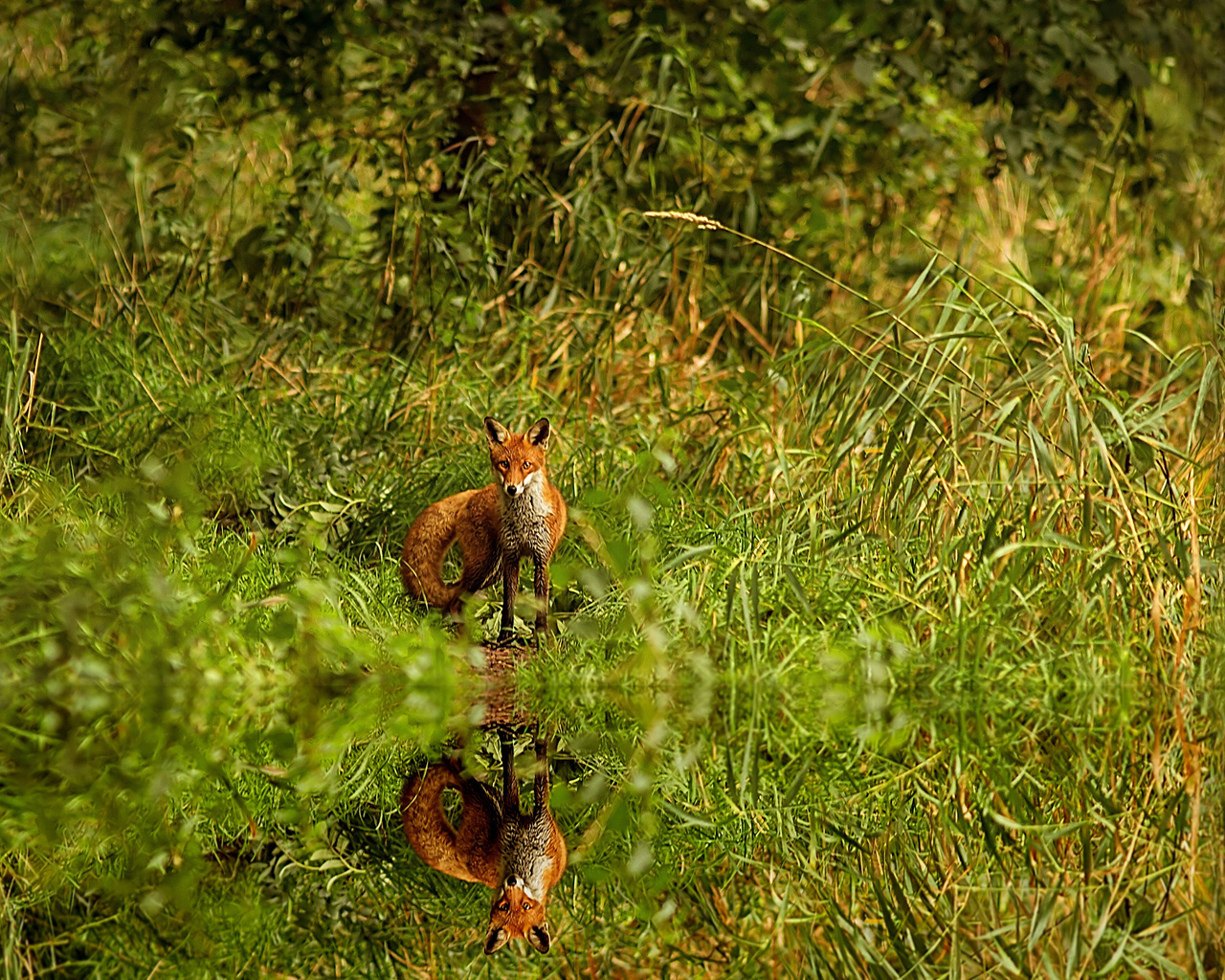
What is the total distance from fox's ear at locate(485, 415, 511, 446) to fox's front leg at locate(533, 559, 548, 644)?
33cm

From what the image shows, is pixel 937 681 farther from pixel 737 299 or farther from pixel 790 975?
pixel 737 299

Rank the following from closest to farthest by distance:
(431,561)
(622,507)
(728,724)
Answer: (728,724) < (431,561) < (622,507)

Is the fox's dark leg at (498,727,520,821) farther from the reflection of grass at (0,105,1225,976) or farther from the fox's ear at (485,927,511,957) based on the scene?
the fox's ear at (485,927,511,957)

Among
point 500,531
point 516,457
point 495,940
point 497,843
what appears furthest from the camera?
point 500,531

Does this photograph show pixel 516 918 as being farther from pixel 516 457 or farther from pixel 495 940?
pixel 516 457

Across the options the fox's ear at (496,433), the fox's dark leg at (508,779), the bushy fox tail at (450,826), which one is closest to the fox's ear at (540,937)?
the bushy fox tail at (450,826)

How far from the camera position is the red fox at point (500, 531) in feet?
12.2

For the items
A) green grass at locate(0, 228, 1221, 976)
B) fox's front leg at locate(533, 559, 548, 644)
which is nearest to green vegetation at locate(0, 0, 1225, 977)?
green grass at locate(0, 228, 1221, 976)

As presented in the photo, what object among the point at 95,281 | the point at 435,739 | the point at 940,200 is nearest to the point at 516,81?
the point at 95,281

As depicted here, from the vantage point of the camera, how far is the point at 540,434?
148 inches

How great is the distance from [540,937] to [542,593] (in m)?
1.22

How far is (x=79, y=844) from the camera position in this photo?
2879 mm

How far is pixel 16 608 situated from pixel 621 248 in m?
3.07

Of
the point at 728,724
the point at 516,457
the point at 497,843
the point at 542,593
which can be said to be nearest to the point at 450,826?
the point at 497,843
